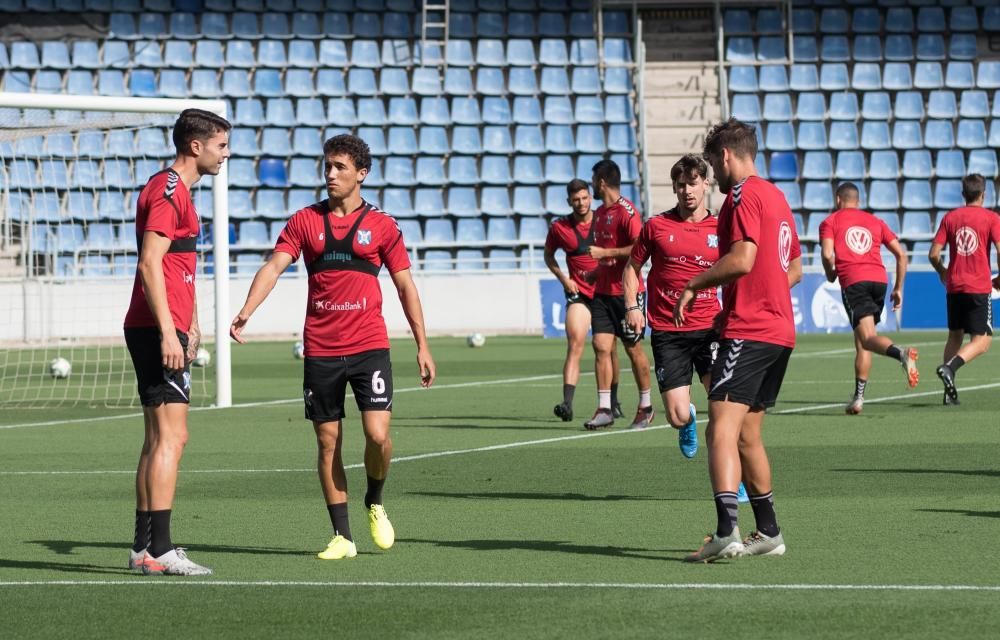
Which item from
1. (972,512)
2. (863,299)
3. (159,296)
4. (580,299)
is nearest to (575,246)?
(580,299)

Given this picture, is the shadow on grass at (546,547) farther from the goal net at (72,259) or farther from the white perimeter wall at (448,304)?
the white perimeter wall at (448,304)

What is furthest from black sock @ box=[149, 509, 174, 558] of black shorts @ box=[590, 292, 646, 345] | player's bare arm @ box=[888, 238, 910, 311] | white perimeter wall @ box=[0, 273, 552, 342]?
white perimeter wall @ box=[0, 273, 552, 342]

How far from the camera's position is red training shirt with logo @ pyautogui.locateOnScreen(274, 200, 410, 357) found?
23.9 ft

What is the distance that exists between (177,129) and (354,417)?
310 inches

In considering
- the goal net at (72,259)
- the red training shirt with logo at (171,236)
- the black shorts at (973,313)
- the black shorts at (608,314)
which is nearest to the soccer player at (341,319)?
the red training shirt with logo at (171,236)

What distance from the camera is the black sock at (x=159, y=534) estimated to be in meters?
6.78

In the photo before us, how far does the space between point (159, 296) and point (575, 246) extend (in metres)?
7.71

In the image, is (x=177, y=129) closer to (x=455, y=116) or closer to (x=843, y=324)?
(x=843, y=324)

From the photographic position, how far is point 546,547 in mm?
7309

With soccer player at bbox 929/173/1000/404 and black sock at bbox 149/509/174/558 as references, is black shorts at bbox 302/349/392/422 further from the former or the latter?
soccer player at bbox 929/173/1000/404

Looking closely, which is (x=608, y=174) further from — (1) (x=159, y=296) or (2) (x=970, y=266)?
(1) (x=159, y=296)

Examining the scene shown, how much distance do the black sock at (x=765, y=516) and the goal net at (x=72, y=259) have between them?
9.81m

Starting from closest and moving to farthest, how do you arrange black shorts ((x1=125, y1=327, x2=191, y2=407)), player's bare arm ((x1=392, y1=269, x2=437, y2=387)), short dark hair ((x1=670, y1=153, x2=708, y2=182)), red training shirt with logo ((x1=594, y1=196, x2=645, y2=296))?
black shorts ((x1=125, y1=327, x2=191, y2=407)) → player's bare arm ((x1=392, y1=269, x2=437, y2=387)) → short dark hair ((x1=670, y1=153, x2=708, y2=182)) → red training shirt with logo ((x1=594, y1=196, x2=645, y2=296))

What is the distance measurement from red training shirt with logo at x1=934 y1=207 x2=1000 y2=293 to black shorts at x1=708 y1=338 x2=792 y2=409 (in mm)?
8928
